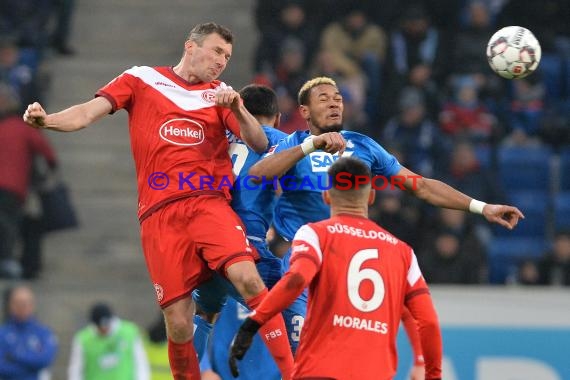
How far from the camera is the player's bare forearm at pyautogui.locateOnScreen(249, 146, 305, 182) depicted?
805cm

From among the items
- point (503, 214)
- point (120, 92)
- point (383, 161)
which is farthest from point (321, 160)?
point (120, 92)

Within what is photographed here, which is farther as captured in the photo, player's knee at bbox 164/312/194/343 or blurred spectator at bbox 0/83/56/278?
blurred spectator at bbox 0/83/56/278

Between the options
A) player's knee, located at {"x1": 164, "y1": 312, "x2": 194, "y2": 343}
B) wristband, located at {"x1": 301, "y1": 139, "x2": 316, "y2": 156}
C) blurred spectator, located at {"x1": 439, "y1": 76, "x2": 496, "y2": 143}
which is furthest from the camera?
blurred spectator, located at {"x1": 439, "y1": 76, "x2": 496, "y2": 143}

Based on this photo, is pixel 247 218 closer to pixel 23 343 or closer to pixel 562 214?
pixel 23 343

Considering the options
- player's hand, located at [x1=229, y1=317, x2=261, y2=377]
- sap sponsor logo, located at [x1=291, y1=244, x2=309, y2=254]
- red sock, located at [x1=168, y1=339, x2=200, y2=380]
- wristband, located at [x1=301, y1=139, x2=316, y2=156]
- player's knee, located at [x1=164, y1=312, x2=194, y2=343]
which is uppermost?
wristband, located at [x1=301, y1=139, x2=316, y2=156]

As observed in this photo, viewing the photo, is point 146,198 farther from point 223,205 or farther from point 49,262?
point 49,262

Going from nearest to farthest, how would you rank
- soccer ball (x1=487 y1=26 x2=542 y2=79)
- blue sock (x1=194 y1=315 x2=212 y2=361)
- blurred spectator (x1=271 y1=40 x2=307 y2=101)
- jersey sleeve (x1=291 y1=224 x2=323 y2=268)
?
jersey sleeve (x1=291 y1=224 x2=323 y2=268), blue sock (x1=194 y1=315 x2=212 y2=361), soccer ball (x1=487 y1=26 x2=542 y2=79), blurred spectator (x1=271 y1=40 x2=307 y2=101)

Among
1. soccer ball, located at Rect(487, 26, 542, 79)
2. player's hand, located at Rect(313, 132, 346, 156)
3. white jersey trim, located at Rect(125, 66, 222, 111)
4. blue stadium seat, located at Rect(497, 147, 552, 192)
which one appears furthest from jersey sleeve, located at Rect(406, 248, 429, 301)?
blue stadium seat, located at Rect(497, 147, 552, 192)

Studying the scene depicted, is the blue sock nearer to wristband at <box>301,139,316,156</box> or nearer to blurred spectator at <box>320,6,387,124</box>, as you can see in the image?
wristband at <box>301,139,316,156</box>

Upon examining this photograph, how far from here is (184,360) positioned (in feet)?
26.6

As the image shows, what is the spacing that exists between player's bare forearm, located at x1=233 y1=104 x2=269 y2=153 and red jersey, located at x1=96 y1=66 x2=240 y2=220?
114 mm

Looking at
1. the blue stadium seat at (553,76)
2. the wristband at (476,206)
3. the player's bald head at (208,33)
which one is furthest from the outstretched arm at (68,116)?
the blue stadium seat at (553,76)

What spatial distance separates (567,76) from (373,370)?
31.6 feet

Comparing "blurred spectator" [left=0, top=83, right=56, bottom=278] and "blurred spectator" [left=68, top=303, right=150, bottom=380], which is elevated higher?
"blurred spectator" [left=0, top=83, right=56, bottom=278]
